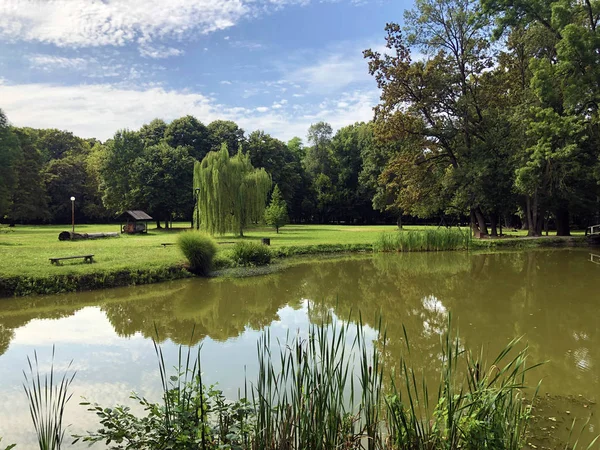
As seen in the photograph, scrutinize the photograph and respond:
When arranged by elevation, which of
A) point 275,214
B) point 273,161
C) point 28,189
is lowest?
point 275,214

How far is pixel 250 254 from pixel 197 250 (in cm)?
254

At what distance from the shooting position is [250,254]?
15727mm

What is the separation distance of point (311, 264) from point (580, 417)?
42.6ft

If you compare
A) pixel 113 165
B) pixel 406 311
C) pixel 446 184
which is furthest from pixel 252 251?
pixel 113 165

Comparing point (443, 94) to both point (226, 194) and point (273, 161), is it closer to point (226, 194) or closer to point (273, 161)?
point (226, 194)

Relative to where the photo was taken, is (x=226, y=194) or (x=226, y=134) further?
(x=226, y=134)

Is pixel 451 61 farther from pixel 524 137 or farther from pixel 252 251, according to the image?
pixel 252 251

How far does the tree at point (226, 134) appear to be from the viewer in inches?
1752

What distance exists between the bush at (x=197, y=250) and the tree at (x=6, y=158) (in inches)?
1021

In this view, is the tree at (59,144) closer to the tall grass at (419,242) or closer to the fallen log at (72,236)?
the fallen log at (72,236)

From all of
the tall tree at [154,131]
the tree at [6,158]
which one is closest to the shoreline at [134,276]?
the tree at [6,158]

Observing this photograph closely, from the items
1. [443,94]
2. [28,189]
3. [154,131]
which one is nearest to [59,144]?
[28,189]

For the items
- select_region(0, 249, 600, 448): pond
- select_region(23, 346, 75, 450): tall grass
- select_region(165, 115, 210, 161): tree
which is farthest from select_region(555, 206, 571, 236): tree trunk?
select_region(165, 115, 210, 161): tree

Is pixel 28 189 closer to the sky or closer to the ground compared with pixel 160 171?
closer to the ground
